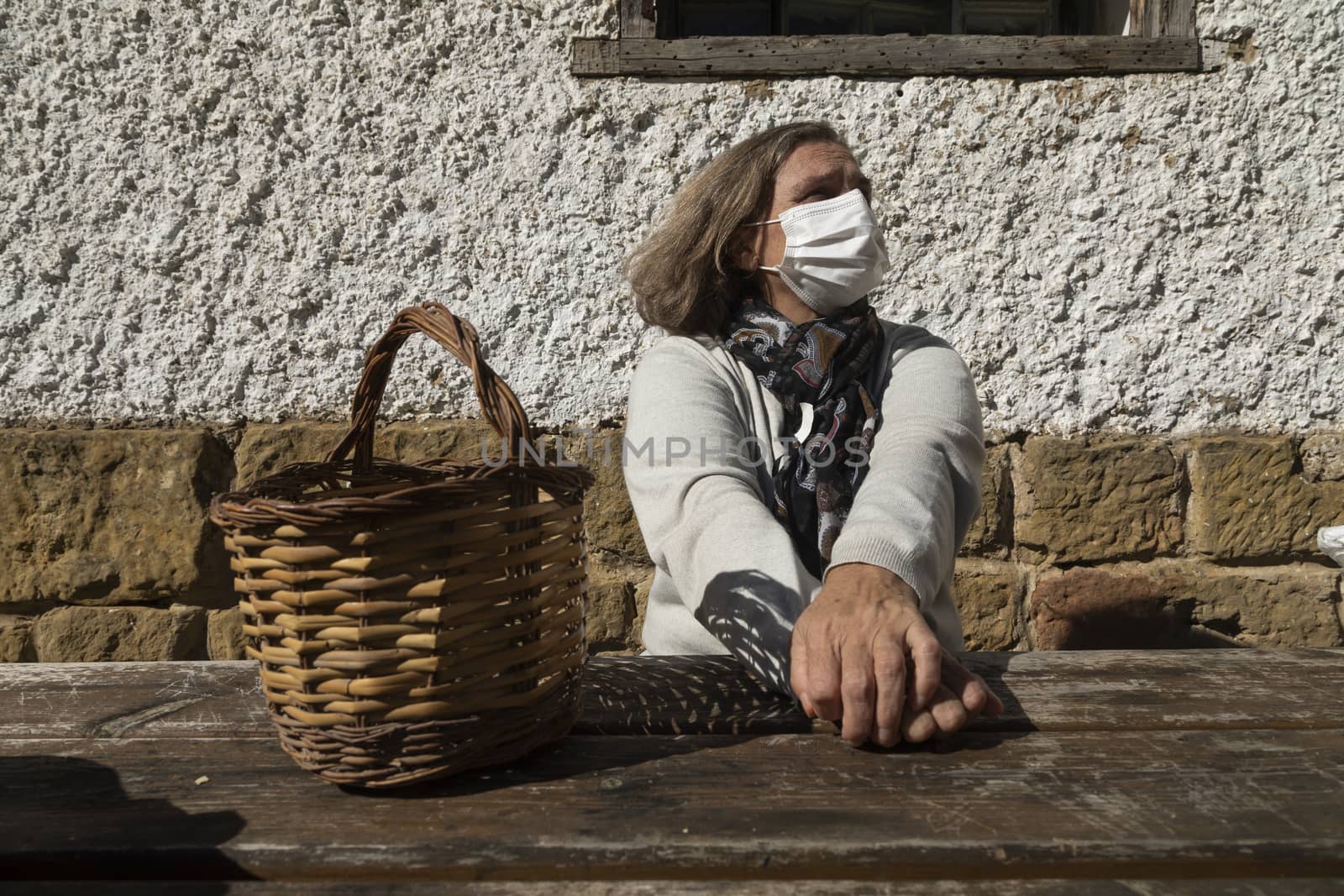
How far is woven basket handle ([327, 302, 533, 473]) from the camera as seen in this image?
888mm

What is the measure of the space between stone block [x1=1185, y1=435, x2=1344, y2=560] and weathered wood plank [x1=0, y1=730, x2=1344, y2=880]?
1513 millimetres

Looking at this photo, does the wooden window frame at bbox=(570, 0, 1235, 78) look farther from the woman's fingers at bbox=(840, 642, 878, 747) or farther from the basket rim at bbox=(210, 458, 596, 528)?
the woman's fingers at bbox=(840, 642, 878, 747)

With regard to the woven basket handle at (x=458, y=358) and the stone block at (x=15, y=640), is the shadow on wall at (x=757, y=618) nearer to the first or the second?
the woven basket handle at (x=458, y=358)

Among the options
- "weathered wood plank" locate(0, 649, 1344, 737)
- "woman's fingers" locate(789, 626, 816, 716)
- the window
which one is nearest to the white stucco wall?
the window

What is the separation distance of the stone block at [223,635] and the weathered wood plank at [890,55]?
1.70 metres

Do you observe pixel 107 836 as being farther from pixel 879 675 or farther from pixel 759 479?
pixel 759 479

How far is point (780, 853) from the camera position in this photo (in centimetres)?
75

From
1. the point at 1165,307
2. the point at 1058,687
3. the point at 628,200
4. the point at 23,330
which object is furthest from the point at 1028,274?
the point at 23,330

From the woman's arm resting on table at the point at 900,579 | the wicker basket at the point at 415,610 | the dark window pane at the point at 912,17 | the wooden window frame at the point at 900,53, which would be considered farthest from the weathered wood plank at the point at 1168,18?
the wicker basket at the point at 415,610

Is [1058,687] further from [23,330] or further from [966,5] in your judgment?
[23,330]

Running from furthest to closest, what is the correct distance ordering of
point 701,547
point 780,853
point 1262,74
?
1. point 1262,74
2. point 701,547
3. point 780,853

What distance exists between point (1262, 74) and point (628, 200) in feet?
5.39

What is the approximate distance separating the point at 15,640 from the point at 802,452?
217 cm

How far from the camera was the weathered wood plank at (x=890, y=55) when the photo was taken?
7.68 ft
